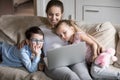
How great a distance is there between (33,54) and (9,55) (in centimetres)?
22

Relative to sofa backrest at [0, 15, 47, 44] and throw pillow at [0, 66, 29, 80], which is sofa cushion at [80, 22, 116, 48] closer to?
sofa backrest at [0, 15, 47, 44]

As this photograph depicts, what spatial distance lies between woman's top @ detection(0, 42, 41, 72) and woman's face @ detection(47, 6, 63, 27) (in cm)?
31

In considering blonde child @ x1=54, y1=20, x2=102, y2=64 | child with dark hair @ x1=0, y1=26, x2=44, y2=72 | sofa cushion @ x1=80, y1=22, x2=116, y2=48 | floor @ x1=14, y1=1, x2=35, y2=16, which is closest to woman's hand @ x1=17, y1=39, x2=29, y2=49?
child with dark hair @ x1=0, y1=26, x2=44, y2=72

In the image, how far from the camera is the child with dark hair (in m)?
1.98

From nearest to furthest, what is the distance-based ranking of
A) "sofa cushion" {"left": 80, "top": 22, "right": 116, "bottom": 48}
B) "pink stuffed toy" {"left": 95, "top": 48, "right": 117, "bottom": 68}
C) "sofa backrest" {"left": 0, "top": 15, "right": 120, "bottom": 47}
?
"pink stuffed toy" {"left": 95, "top": 48, "right": 117, "bottom": 68} < "sofa cushion" {"left": 80, "top": 22, "right": 116, "bottom": 48} < "sofa backrest" {"left": 0, "top": 15, "right": 120, "bottom": 47}

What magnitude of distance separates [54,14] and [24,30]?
0.32 metres

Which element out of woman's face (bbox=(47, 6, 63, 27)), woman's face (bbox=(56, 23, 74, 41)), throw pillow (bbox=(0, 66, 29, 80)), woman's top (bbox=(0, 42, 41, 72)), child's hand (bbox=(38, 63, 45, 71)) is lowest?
throw pillow (bbox=(0, 66, 29, 80))

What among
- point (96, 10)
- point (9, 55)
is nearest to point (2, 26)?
point (9, 55)

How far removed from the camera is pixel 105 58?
6.13 feet

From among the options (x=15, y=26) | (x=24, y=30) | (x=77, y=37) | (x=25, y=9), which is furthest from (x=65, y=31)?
(x=25, y=9)

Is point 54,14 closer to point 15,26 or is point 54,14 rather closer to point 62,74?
point 15,26

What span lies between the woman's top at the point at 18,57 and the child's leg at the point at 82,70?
0.31 m

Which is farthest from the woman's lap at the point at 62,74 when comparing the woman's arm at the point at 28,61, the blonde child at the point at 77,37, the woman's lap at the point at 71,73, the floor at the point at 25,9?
the floor at the point at 25,9

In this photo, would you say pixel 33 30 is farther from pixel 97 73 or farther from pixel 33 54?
pixel 97 73
